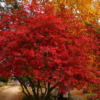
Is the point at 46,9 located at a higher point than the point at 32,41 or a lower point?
higher

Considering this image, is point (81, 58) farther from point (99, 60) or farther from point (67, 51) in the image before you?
point (99, 60)

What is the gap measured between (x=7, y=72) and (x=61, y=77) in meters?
1.99

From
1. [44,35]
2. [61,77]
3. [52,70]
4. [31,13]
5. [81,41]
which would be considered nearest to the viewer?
[61,77]

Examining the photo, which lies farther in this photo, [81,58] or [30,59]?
[81,58]

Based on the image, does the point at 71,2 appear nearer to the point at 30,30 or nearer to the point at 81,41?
the point at 81,41

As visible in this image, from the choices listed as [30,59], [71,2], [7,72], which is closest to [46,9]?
[30,59]

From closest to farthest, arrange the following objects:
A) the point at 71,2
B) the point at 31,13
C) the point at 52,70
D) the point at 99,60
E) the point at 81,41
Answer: the point at 52,70, the point at 81,41, the point at 31,13, the point at 99,60, the point at 71,2

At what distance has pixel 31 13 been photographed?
22.3 feet

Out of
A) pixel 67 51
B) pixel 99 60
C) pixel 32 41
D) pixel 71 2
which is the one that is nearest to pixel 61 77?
pixel 67 51

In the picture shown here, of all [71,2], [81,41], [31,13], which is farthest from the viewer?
[71,2]

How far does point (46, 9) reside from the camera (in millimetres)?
6828

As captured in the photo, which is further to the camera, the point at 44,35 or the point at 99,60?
the point at 99,60

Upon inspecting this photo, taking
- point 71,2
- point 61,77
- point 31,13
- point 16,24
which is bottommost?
point 61,77

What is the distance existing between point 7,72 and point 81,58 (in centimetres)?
272
